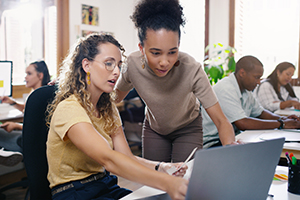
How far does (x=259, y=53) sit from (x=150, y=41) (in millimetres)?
4211

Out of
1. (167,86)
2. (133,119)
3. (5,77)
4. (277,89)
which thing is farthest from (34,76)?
(277,89)

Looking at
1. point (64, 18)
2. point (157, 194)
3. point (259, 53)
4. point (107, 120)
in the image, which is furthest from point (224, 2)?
point (157, 194)

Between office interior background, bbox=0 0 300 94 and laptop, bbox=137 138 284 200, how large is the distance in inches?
137

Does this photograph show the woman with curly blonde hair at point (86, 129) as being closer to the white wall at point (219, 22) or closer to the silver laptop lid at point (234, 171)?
the silver laptop lid at point (234, 171)

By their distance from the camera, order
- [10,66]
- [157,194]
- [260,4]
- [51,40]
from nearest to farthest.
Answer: [157,194]
[10,66]
[51,40]
[260,4]

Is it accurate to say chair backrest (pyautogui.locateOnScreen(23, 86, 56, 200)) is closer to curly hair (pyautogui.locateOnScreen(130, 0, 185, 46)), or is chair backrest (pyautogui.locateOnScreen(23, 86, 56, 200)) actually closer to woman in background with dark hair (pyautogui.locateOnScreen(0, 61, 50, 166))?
curly hair (pyautogui.locateOnScreen(130, 0, 185, 46))

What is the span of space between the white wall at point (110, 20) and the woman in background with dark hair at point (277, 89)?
2.11 metres

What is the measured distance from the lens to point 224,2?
16.5ft

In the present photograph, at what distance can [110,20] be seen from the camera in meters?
4.85

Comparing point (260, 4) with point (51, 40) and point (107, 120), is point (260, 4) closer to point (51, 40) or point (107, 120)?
point (51, 40)

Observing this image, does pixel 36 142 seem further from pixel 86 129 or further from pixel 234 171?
pixel 234 171

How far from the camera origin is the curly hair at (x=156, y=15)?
4.16 ft

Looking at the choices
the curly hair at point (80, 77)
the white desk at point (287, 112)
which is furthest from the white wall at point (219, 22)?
the curly hair at point (80, 77)

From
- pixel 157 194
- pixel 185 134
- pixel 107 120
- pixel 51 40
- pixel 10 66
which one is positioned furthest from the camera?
pixel 51 40
